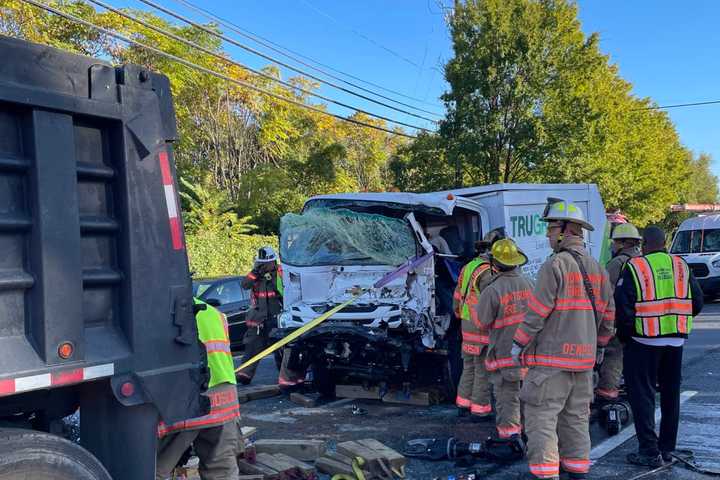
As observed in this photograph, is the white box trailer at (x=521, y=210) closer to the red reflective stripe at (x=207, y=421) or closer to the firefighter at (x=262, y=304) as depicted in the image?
the firefighter at (x=262, y=304)

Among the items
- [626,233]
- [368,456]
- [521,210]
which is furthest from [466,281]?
[521,210]

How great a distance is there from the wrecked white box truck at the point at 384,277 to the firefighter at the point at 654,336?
85.2 inches

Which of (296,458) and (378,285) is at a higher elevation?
(378,285)

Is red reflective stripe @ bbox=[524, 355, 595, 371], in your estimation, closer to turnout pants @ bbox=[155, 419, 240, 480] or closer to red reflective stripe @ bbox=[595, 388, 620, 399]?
turnout pants @ bbox=[155, 419, 240, 480]

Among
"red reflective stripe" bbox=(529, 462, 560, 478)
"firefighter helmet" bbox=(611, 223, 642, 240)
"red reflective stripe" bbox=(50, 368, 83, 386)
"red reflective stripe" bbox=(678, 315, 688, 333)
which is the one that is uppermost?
"firefighter helmet" bbox=(611, 223, 642, 240)

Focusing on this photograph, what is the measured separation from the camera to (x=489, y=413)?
20.8ft

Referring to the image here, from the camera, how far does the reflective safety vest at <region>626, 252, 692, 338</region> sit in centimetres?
498

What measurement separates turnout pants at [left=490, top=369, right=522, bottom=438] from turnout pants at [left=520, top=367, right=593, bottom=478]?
910 mm

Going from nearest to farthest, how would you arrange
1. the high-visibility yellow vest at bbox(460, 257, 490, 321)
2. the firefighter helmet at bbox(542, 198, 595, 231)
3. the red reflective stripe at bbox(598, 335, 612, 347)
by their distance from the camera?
1. the firefighter helmet at bbox(542, 198, 595, 231)
2. the red reflective stripe at bbox(598, 335, 612, 347)
3. the high-visibility yellow vest at bbox(460, 257, 490, 321)

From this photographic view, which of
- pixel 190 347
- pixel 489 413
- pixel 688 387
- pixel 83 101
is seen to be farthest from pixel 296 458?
pixel 688 387

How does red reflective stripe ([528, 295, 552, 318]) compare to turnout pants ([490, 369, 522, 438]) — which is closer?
red reflective stripe ([528, 295, 552, 318])

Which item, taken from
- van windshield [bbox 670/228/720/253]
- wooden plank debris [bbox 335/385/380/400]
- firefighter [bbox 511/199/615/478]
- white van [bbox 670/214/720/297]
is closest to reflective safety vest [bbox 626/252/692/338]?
firefighter [bbox 511/199/615/478]

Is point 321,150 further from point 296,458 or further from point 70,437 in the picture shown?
point 70,437

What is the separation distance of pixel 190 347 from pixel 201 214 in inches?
829
